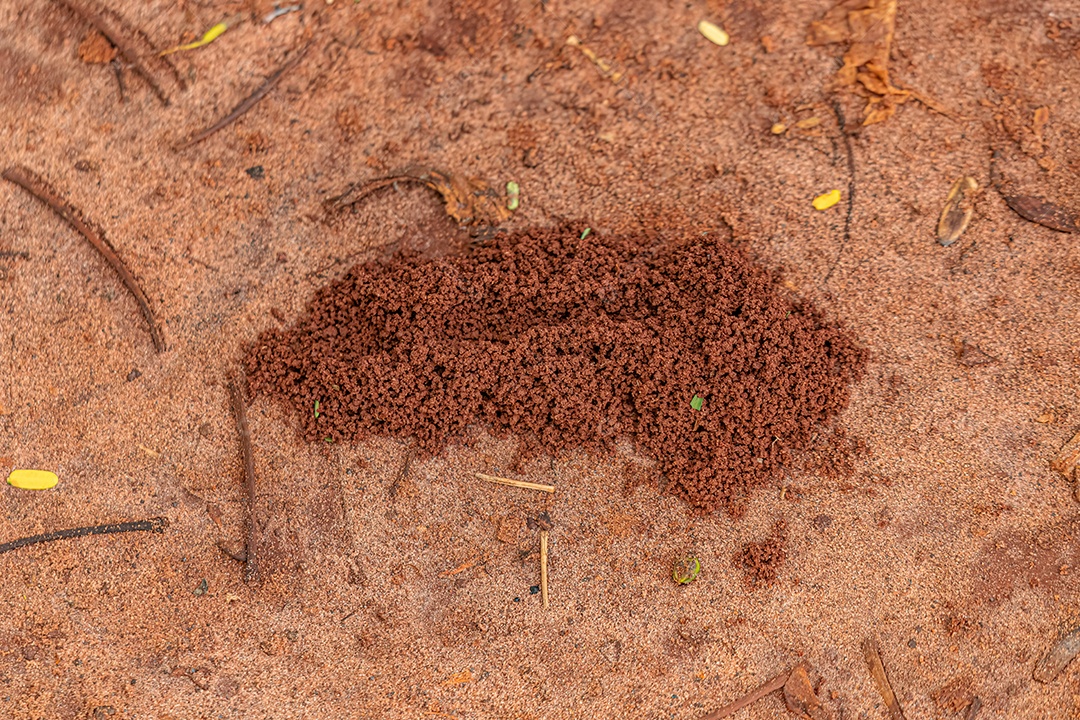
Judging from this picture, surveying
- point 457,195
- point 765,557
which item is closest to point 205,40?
point 457,195

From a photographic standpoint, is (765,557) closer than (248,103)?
Yes

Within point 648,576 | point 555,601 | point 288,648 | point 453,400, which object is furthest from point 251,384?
point 648,576

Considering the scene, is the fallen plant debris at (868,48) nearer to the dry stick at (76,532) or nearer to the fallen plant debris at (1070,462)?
the fallen plant debris at (1070,462)

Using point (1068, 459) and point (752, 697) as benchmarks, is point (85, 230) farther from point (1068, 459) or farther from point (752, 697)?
point (1068, 459)

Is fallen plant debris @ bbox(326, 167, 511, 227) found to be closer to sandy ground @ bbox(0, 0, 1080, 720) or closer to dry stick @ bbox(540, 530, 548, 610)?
sandy ground @ bbox(0, 0, 1080, 720)

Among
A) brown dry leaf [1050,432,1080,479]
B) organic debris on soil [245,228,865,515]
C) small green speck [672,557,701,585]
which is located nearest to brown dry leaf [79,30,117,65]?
organic debris on soil [245,228,865,515]

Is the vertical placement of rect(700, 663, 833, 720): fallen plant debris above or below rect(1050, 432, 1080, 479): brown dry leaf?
below

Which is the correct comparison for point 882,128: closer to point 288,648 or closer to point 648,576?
point 648,576
